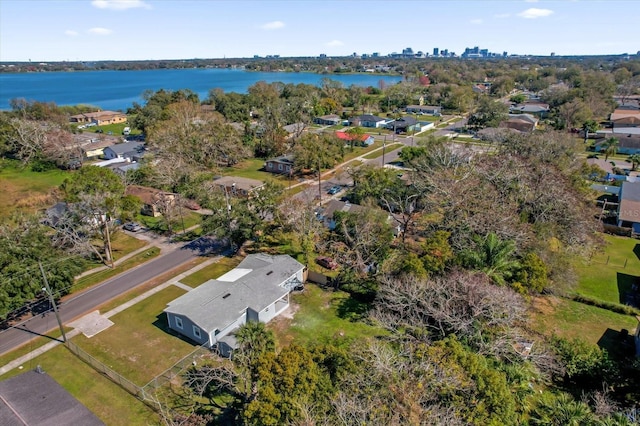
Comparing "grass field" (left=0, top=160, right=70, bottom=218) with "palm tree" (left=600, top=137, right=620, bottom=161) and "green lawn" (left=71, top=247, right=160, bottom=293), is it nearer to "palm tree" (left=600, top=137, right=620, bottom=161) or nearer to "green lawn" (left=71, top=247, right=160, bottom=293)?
"green lawn" (left=71, top=247, right=160, bottom=293)

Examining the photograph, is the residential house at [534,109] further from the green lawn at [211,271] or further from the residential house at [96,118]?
the residential house at [96,118]

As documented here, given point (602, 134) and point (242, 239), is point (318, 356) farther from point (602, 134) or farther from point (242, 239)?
point (602, 134)

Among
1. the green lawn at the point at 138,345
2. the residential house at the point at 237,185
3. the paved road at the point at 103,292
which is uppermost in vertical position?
the residential house at the point at 237,185

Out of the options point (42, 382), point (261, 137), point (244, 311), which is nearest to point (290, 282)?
point (244, 311)

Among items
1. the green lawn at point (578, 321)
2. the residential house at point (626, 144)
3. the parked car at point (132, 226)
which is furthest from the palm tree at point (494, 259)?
the residential house at point (626, 144)

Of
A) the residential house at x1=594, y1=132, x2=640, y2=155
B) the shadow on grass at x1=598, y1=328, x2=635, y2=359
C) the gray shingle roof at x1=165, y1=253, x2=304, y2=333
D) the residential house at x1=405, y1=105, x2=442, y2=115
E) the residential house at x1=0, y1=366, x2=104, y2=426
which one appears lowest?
the shadow on grass at x1=598, y1=328, x2=635, y2=359

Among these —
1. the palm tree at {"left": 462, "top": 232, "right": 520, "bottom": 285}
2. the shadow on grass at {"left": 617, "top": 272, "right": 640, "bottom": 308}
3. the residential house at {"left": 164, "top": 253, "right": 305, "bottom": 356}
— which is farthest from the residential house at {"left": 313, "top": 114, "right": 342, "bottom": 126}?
the palm tree at {"left": 462, "top": 232, "right": 520, "bottom": 285}

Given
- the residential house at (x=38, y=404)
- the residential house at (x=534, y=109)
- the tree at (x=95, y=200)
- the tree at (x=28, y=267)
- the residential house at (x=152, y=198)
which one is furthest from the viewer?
the residential house at (x=534, y=109)
